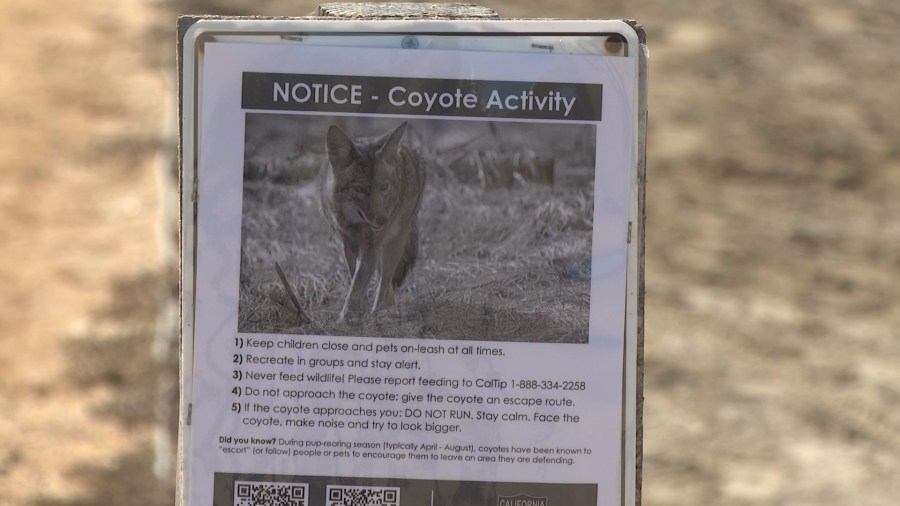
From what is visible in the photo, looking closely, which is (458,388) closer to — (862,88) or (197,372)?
(197,372)

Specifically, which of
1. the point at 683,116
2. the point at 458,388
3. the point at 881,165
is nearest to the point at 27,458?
the point at 458,388

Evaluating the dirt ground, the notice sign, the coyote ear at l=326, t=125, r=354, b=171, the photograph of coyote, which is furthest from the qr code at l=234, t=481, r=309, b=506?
the dirt ground

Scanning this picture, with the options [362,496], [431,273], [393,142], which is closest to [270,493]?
[362,496]

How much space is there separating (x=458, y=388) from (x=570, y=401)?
13cm

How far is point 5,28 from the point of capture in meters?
2.52

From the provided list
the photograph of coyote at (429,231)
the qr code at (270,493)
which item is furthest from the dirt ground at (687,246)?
the photograph of coyote at (429,231)

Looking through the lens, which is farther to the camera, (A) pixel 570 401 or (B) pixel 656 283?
(B) pixel 656 283

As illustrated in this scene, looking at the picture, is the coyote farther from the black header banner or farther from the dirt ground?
the dirt ground

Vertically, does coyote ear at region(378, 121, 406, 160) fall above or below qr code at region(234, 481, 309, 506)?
above

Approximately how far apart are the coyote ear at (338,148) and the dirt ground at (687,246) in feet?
4.14

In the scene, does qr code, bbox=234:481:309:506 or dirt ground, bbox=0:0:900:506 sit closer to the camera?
qr code, bbox=234:481:309:506

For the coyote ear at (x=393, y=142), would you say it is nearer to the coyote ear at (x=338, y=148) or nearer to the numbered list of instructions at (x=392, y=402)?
the coyote ear at (x=338, y=148)

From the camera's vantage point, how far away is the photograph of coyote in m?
1.13

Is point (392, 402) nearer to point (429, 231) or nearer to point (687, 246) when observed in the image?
point (429, 231)
